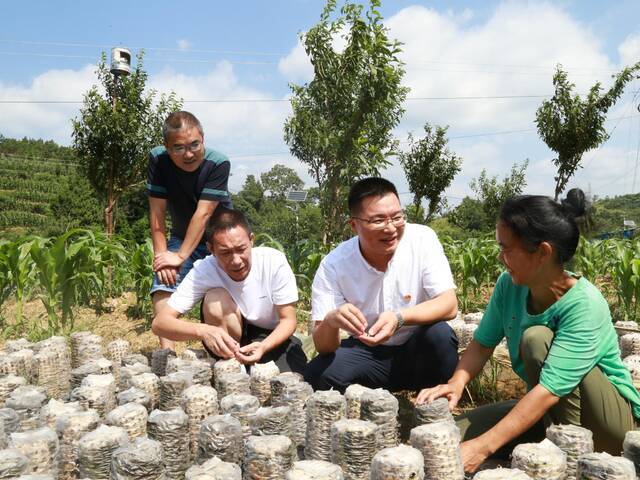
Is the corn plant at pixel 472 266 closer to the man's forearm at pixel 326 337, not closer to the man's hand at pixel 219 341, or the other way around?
the man's forearm at pixel 326 337

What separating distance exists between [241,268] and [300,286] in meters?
3.12

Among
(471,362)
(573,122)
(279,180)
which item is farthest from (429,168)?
(279,180)

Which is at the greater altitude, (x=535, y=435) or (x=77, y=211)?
(x=77, y=211)

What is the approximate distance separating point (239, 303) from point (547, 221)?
1.66m

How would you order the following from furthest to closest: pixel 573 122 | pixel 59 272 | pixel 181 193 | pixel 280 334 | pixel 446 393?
pixel 573 122
pixel 59 272
pixel 181 193
pixel 280 334
pixel 446 393

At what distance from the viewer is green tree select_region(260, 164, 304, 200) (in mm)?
68688

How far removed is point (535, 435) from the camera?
209 cm

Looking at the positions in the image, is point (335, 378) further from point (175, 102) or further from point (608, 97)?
point (608, 97)

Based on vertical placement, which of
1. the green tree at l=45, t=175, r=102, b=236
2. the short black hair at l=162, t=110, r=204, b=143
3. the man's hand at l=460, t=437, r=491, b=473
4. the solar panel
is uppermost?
the green tree at l=45, t=175, r=102, b=236

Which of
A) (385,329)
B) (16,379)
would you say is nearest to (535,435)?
(385,329)

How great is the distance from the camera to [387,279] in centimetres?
244

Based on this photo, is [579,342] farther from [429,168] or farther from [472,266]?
[429,168]

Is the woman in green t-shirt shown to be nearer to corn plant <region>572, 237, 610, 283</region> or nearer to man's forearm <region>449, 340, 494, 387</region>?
man's forearm <region>449, 340, 494, 387</region>

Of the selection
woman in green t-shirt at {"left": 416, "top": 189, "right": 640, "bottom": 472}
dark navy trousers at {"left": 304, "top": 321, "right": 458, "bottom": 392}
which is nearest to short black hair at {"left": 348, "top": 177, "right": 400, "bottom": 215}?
woman in green t-shirt at {"left": 416, "top": 189, "right": 640, "bottom": 472}
